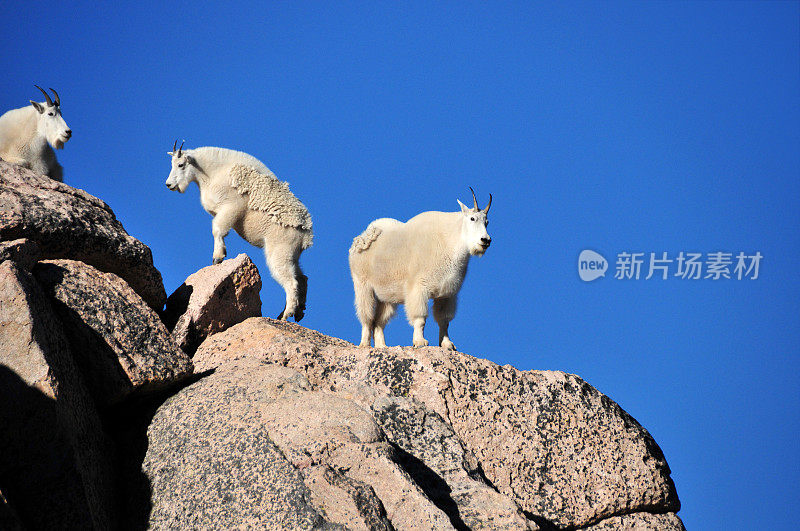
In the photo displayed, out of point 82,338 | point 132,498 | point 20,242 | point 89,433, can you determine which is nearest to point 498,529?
point 132,498


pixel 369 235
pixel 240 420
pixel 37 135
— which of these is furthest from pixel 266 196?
pixel 240 420

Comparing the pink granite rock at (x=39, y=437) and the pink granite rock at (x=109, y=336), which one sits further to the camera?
the pink granite rock at (x=109, y=336)

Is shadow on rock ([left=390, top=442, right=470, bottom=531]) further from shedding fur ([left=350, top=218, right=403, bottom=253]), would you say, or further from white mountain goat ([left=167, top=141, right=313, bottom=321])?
white mountain goat ([left=167, top=141, right=313, bottom=321])

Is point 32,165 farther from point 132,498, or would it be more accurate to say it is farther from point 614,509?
point 614,509

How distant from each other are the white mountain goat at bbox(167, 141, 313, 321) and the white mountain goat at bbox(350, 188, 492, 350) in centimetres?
146

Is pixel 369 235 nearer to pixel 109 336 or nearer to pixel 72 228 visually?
pixel 72 228

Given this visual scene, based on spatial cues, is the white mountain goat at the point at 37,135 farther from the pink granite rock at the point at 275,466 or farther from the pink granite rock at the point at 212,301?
the pink granite rock at the point at 275,466

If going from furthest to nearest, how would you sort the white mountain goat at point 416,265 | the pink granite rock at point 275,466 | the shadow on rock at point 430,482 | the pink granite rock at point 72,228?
the white mountain goat at point 416,265 → the pink granite rock at point 72,228 → the shadow on rock at point 430,482 → the pink granite rock at point 275,466

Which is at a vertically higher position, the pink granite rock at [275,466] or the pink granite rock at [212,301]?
the pink granite rock at [212,301]

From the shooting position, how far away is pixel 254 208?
1191cm

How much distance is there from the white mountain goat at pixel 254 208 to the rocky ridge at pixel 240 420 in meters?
2.40

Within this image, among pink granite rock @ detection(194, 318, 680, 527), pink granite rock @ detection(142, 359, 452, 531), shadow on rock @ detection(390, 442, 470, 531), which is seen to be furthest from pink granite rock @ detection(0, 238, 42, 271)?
shadow on rock @ detection(390, 442, 470, 531)

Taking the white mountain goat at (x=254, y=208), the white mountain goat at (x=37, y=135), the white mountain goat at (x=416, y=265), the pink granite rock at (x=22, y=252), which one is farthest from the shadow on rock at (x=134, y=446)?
the white mountain goat at (x=37, y=135)

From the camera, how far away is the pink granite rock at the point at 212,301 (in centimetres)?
894
